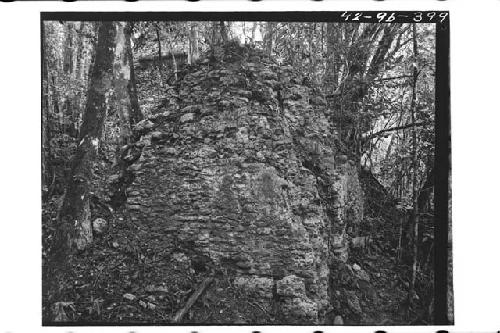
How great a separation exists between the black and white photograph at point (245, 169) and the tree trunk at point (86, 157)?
0.04ft

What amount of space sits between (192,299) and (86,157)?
5.47 feet

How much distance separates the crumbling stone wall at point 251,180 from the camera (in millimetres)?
3324

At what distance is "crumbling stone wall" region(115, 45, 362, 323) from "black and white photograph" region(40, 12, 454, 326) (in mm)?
13

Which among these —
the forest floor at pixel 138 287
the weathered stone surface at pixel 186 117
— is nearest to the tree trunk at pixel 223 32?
the weathered stone surface at pixel 186 117

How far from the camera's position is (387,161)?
3.44 m

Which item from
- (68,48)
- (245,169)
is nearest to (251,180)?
(245,169)

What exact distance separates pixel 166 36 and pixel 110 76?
0.66 meters

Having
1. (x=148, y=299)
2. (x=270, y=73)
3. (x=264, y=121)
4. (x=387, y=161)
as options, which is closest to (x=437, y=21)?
(x=387, y=161)

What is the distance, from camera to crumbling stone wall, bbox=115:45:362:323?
332 cm

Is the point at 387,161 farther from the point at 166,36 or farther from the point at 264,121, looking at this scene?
the point at 166,36

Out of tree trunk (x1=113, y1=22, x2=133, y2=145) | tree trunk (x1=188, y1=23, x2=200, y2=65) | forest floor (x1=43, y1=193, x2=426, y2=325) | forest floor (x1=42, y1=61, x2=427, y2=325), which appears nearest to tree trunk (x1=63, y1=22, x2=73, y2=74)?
tree trunk (x1=113, y1=22, x2=133, y2=145)

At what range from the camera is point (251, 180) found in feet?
11.0

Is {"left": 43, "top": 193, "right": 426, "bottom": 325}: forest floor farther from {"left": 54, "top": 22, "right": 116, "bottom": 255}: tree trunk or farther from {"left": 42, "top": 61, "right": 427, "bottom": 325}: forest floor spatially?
{"left": 54, "top": 22, "right": 116, "bottom": 255}: tree trunk

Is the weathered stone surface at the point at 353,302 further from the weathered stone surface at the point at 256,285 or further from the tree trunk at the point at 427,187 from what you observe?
the tree trunk at the point at 427,187
